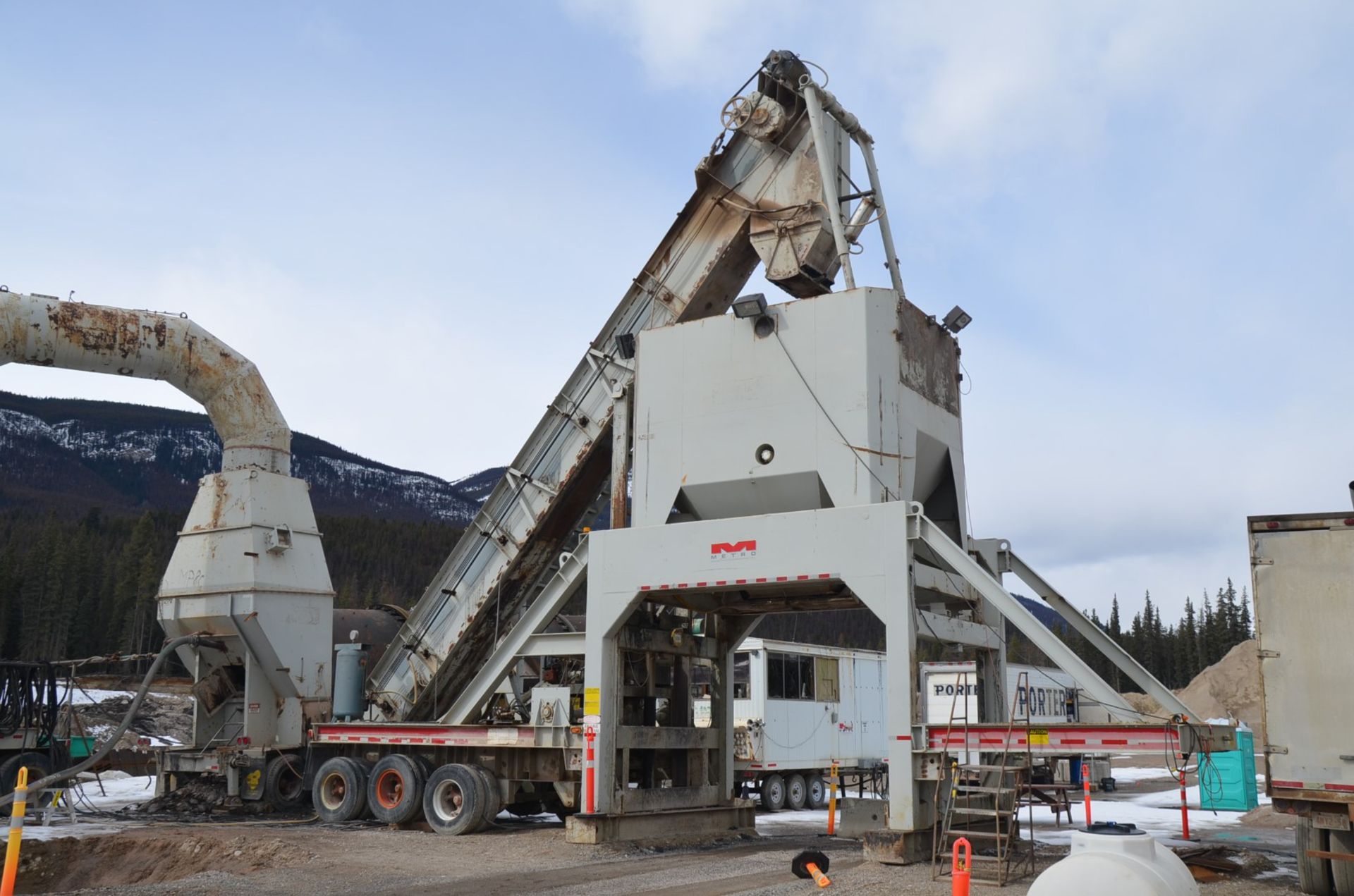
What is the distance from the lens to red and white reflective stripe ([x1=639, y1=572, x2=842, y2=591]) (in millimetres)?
13016

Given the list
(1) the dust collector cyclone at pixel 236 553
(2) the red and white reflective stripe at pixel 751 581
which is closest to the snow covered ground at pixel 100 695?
(1) the dust collector cyclone at pixel 236 553

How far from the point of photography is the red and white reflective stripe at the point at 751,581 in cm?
1302

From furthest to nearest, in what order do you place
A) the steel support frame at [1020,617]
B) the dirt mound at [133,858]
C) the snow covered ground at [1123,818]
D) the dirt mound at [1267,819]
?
the dirt mound at [1267,819], the snow covered ground at [1123,818], the dirt mound at [133,858], the steel support frame at [1020,617]

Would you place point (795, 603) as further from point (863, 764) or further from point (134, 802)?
point (134, 802)

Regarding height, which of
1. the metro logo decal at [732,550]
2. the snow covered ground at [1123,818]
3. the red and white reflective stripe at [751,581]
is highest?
the metro logo decal at [732,550]

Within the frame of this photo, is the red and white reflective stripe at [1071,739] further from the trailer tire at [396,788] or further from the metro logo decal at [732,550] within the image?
the trailer tire at [396,788]

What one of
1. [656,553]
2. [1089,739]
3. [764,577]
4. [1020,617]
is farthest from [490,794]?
[1089,739]

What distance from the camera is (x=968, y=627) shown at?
48.6 ft

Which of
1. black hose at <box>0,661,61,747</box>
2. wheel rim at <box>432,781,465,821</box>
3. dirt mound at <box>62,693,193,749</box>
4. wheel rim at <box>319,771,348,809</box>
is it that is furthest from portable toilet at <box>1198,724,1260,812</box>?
dirt mound at <box>62,693,193,749</box>

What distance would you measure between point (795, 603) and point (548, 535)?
391 cm

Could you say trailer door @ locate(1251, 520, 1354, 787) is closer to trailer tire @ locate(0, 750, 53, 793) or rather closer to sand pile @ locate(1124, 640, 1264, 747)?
trailer tire @ locate(0, 750, 53, 793)

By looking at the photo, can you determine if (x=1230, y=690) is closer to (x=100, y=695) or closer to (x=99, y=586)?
(x=100, y=695)

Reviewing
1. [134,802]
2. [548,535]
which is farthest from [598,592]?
[134,802]

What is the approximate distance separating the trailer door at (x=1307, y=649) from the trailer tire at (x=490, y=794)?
9.81m
